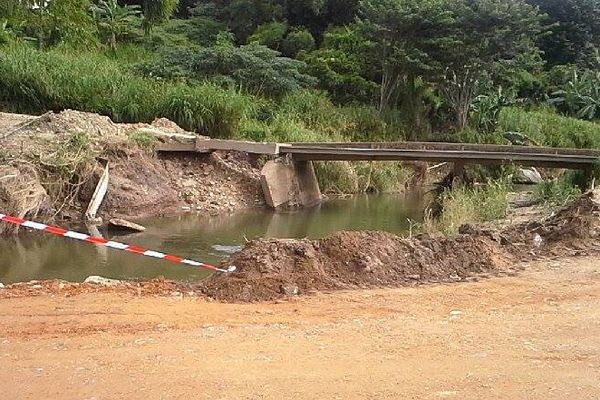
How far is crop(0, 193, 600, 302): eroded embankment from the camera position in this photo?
22.3 feet

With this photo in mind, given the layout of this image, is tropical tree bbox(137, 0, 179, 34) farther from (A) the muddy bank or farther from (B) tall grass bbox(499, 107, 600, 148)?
(B) tall grass bbox(499, 107, 600, 148)

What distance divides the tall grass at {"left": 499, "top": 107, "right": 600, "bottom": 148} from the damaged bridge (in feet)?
38.9

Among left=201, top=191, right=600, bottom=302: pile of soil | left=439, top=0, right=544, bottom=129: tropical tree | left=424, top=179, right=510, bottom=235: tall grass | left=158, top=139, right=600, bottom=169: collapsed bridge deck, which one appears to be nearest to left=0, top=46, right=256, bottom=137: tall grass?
left=158, top=139, right=600, bottom=169: collapsed bridge deck

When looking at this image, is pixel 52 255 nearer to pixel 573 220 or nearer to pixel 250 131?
pixel 573 220

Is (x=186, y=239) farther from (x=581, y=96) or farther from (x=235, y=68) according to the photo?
(x=581, y=96)

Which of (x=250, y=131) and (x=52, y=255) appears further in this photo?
(x=250, y=131)

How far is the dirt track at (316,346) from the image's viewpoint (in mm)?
4250

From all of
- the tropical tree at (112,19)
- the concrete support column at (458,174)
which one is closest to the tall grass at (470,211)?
the concrete support column at (458,174)

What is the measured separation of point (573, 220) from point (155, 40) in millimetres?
25700

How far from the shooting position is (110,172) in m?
15.8

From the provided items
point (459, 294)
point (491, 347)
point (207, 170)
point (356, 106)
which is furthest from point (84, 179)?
point (356, 106)

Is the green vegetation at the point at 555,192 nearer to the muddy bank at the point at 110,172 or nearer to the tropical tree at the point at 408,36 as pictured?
the muddy bank at the point at 110,172

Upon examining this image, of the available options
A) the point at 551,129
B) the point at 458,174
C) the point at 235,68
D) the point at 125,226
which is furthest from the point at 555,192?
the point at 551,129

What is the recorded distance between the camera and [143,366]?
4.59m
